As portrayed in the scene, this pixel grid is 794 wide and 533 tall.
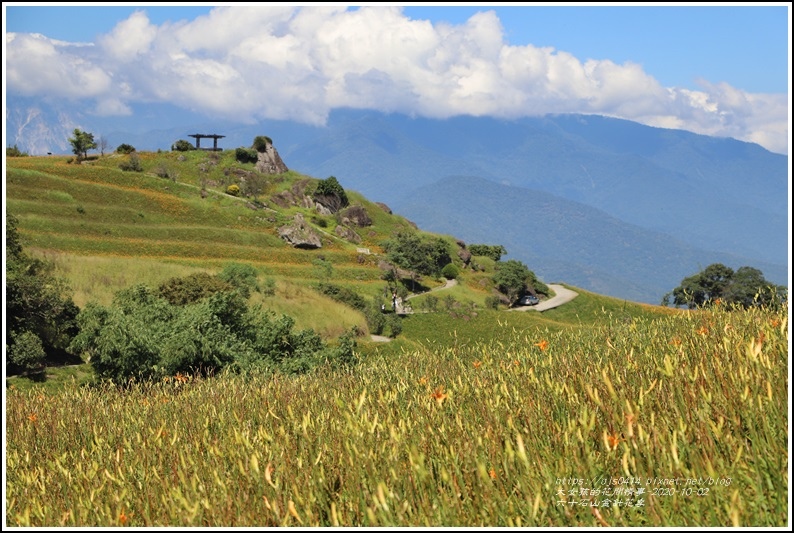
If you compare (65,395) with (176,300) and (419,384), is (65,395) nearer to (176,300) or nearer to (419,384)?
(419,384)

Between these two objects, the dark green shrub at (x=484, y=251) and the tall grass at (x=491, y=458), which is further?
the dark green shrub at (x=484, y=251)

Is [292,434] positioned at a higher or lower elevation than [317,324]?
higher

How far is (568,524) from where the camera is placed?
2463mm

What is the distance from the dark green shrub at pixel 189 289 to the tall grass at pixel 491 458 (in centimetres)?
2955

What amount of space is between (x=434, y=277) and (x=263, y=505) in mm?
83171

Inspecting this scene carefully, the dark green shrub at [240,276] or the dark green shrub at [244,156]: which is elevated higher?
the dark green shrub at [244,156]

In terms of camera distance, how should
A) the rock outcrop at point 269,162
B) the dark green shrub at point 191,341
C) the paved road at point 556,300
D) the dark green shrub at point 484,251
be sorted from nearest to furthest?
the dark green shrub at point 191,341, the paved road at point 556,300, the rock outcrop at point 269,162, the dark green shrub at point 484,251

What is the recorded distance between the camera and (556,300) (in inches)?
3511

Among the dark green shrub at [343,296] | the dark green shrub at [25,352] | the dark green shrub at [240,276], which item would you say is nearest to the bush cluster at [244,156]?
the dark green shrub at [343,296]

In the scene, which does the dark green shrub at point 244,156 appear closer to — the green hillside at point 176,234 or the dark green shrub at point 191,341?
the green hillside at point 176,234

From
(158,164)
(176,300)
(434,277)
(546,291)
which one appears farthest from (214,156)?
(176,300)

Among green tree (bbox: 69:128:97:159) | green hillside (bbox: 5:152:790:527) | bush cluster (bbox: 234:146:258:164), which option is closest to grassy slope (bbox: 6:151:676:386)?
green tree (bbox: 69:128:97:159)

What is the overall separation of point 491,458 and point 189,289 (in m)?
33.5

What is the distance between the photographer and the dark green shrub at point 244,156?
10769cm
